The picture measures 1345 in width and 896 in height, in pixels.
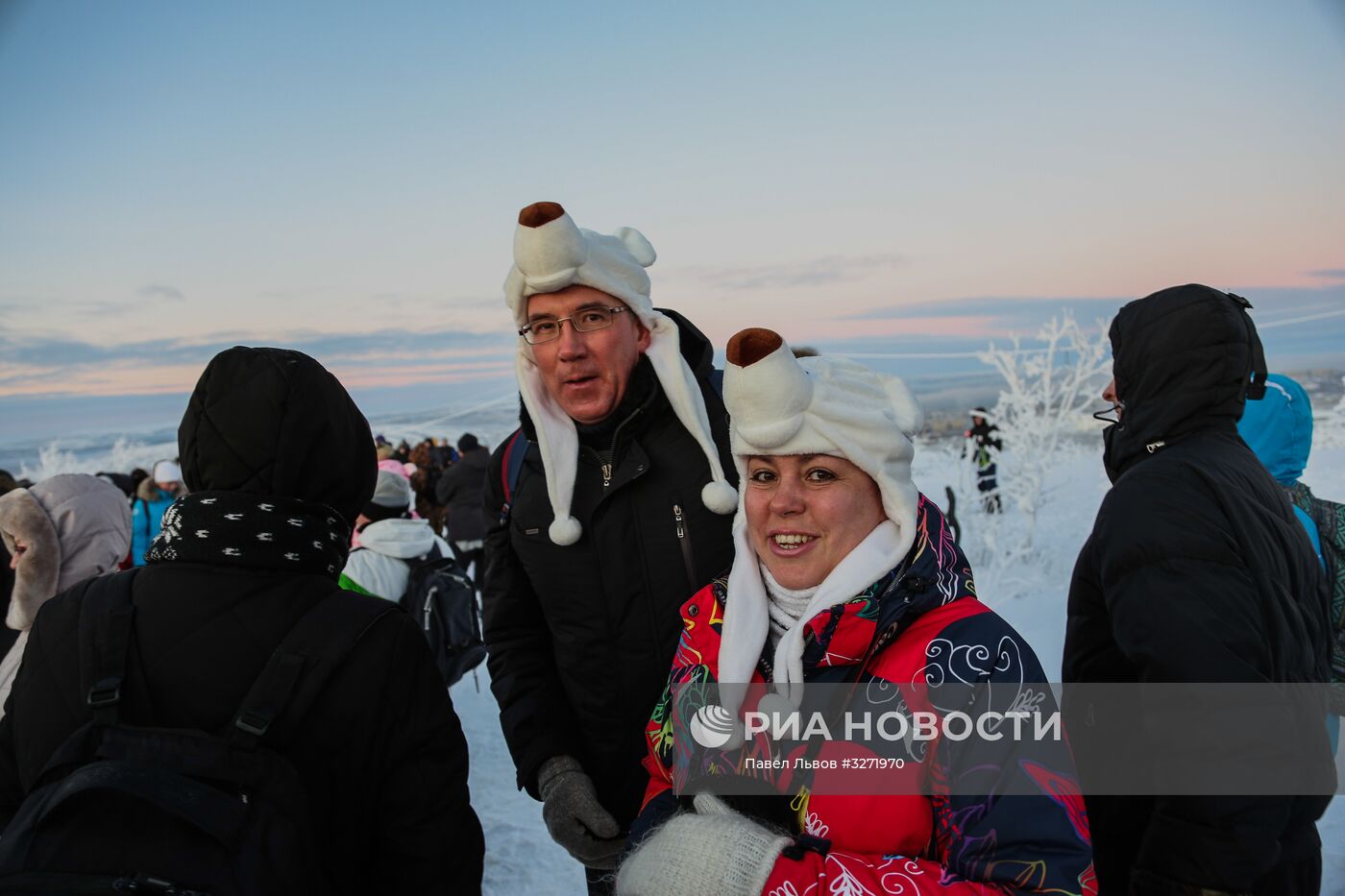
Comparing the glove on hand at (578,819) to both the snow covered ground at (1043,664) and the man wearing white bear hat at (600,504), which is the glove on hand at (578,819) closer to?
the man wearing white bear hat at (600,504)

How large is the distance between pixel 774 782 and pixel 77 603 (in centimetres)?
137

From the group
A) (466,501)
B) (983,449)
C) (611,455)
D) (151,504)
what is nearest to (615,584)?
(611,455)

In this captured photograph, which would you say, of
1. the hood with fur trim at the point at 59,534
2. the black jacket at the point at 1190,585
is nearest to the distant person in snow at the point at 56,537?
the hood with fur trim at the point at 59,534

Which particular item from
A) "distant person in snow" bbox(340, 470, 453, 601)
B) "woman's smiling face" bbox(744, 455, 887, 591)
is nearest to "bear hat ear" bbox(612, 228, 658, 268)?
"woman's smiling face" bbox(744, 455, 887, 591)

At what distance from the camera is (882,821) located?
59.1 inches

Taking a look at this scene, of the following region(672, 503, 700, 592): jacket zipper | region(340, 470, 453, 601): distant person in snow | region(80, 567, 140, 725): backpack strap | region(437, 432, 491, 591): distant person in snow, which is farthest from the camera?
region(437, 432, 491, 591): distant person in snow

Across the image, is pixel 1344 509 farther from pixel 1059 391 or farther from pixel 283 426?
pixel 1059 391

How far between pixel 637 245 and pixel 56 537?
110 inches

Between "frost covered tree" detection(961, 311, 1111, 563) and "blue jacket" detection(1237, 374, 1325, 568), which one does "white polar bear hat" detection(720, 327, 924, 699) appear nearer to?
"blue jacket" detection(1237, 374, 1325, 568)

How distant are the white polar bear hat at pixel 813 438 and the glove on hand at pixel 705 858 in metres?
0.28

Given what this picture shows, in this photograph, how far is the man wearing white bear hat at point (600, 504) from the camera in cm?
229

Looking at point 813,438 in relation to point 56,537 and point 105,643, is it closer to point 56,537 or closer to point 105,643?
point 105,643

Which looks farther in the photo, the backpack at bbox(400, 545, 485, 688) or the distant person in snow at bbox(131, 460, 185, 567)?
the distant person in snow at bbox(131, 460, 185, 567)

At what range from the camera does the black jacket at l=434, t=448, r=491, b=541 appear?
9406 mm
